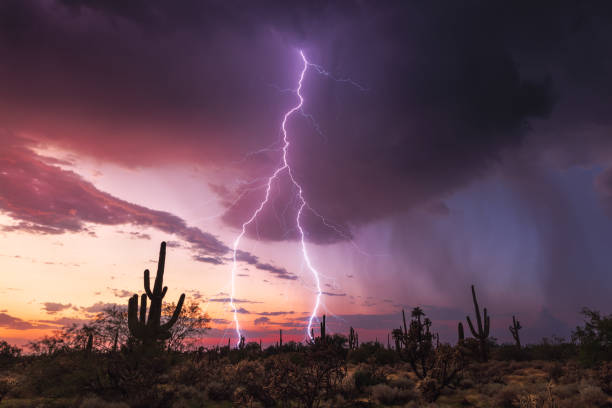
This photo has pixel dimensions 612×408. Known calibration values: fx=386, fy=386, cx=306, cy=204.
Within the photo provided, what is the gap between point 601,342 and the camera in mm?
21344

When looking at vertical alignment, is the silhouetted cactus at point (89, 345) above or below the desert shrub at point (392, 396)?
above

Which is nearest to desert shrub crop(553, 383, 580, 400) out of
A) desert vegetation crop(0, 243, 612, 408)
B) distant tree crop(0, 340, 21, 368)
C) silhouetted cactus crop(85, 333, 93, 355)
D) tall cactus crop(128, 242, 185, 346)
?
desert vegetation crop(0, 243, 612, 408)

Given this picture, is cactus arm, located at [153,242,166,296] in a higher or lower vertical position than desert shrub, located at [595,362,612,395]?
higher

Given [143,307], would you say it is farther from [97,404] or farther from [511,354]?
[511,354]

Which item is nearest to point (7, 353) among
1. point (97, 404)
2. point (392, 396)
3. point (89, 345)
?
point (89, 345)

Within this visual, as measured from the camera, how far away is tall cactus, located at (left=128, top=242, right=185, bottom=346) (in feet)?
64.8

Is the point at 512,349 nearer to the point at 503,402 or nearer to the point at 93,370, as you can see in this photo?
the point at 503,402

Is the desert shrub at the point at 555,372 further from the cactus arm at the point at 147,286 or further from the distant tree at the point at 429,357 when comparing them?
the cactus arm at the point at 147,286

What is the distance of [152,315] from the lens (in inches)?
825

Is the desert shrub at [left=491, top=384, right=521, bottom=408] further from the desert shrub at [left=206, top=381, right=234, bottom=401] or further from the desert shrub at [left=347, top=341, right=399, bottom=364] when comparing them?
the desert shrub at [left=347, top=341, right=399, bottom=364]

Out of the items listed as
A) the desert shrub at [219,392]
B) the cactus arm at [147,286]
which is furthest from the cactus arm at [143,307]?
the desert shrub at [219,392]

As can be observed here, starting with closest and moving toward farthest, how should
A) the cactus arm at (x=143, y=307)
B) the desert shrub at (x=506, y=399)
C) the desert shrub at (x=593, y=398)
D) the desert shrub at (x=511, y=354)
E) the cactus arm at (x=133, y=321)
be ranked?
the desert shrub at (x=593, y=398)
the desert shrub at (x=506, y=399)
the cactus arm at (x=133, y=321)
the cactus arm at (x=143, y=307)
the desert shrub at (x=511, y=354)

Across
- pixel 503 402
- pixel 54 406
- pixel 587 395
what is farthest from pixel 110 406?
pixel 587 395

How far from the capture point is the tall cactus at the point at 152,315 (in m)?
19.8
